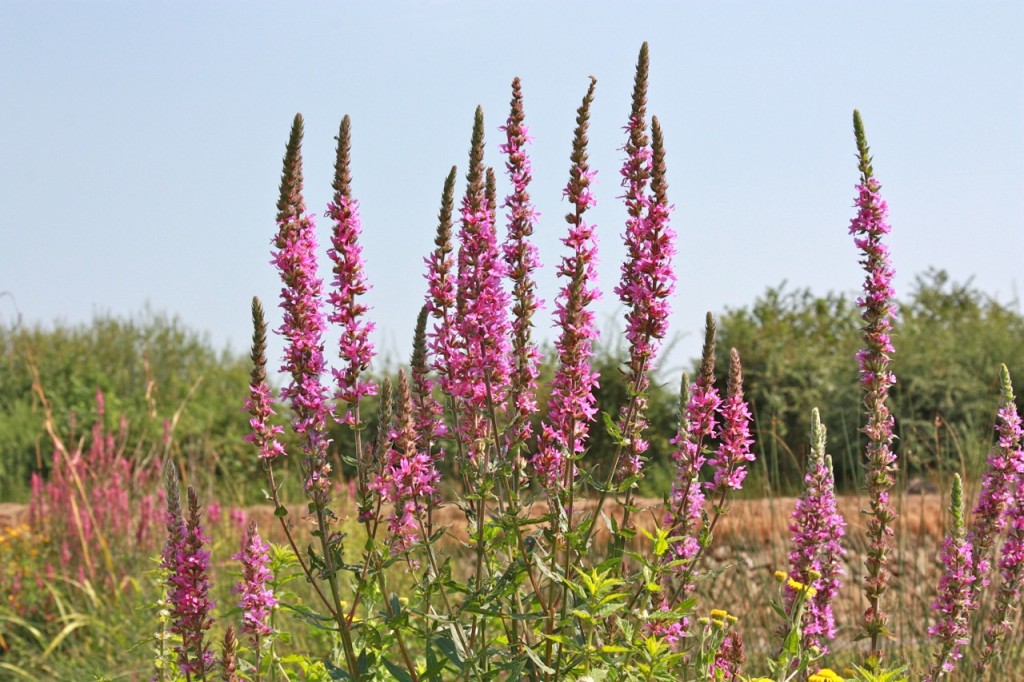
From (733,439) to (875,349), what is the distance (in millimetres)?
652

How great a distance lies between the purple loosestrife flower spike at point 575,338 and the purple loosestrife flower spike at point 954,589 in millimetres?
Result: 1772

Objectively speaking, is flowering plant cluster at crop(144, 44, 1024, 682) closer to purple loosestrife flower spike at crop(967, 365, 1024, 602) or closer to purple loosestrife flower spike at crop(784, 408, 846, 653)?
purple loosestrife flower spike at crop(784, 408, 846, 653)

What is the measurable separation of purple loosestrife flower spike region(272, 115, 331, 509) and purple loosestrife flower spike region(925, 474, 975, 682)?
259 centimetres

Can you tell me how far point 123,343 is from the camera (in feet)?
79.7

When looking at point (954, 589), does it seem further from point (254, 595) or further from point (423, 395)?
point (254, 595)

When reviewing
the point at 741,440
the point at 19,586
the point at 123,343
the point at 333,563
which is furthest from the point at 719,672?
the point at 123,343

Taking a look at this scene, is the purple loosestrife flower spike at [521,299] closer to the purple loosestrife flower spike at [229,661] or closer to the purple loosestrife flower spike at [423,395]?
the purple loosestrife flower spike at [423,395]

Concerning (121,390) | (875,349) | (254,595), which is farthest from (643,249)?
(121,390)

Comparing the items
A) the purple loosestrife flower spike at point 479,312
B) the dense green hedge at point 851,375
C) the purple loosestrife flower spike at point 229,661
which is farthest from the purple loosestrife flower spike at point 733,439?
the dense green hedge at point 851,375

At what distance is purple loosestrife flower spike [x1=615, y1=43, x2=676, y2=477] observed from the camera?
11.8 feet

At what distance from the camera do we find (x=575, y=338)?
360cm

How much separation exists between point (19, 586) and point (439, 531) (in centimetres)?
723

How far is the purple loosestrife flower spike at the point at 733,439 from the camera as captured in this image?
4.01 m

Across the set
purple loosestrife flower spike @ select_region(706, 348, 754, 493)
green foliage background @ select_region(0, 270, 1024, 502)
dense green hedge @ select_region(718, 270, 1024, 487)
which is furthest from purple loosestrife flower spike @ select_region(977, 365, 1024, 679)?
dense green hedge @ select_region(718, 270, 1024, 487)
